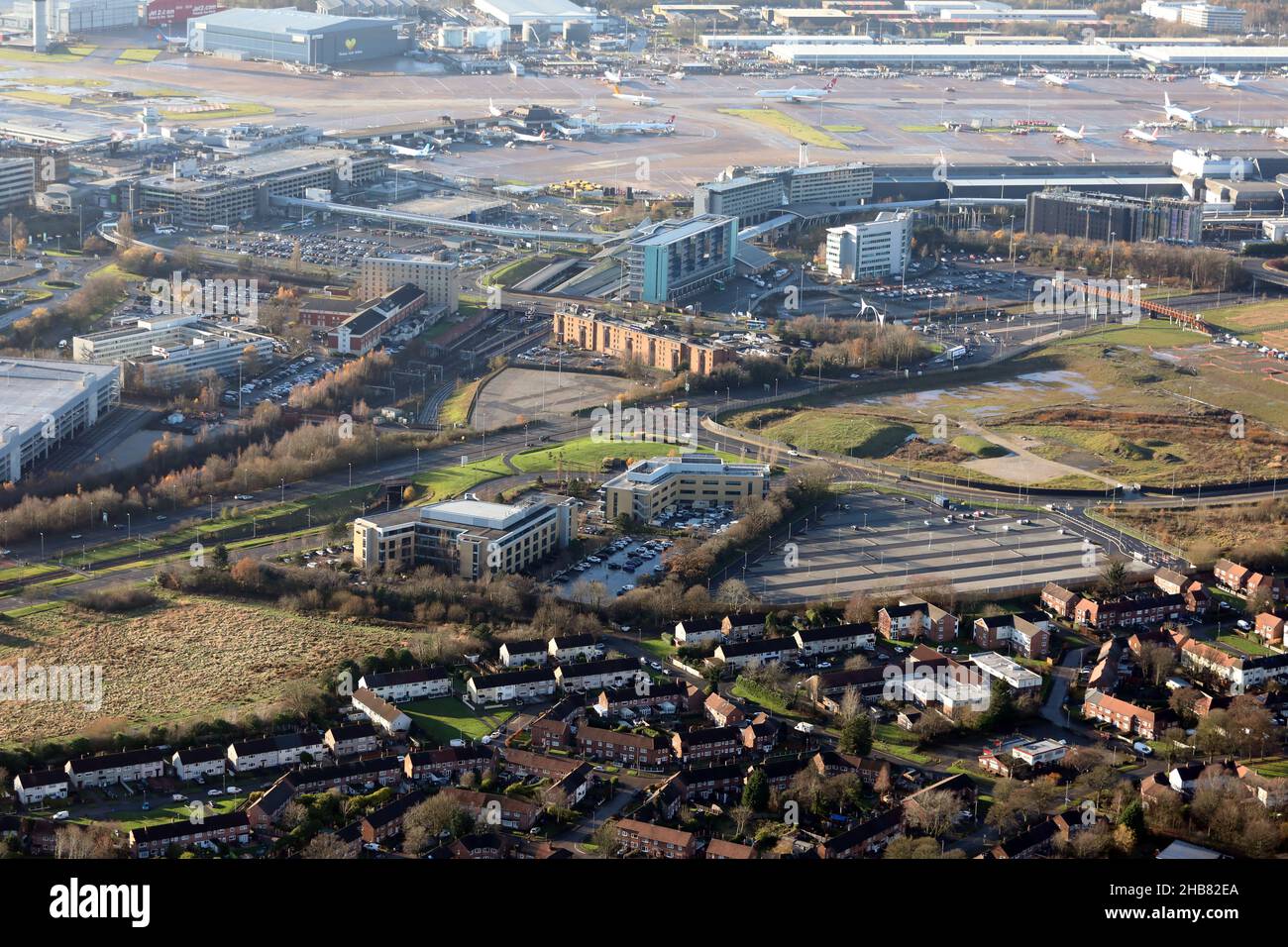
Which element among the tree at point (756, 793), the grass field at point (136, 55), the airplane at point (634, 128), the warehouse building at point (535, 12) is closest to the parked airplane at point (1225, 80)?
the airplane at point (634, 128)

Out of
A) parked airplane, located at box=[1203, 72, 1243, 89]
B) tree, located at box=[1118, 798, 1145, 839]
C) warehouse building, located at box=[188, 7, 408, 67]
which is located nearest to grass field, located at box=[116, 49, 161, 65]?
warehouse building, located at box=[188, 7, 408, 67]

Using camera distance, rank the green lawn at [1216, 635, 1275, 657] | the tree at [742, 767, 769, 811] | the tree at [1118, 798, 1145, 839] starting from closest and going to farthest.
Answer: the tree at [1118, 798, 1145, 839] → the tree at [742, 767, 769, 811] → the green lawn at [1216, 635, 1275, 657]

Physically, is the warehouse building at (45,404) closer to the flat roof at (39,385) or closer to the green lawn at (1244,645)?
the flat roof at (39,385)

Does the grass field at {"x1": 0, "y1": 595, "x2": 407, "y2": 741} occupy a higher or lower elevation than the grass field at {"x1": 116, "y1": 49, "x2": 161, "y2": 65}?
lower

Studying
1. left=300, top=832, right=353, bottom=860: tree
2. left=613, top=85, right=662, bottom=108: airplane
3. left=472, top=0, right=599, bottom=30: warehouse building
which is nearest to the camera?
left=300, top=832, right=353, bottom=860: tree

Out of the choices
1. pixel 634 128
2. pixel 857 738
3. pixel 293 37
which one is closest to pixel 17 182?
pixel 634 128

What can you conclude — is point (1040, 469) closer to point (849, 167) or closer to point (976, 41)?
point (849, 167)

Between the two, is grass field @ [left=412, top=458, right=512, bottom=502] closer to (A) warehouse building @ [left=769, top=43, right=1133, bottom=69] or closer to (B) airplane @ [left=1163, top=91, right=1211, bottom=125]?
(B) airplane @ [left=1163, top=91, right=1211, bottom=125]

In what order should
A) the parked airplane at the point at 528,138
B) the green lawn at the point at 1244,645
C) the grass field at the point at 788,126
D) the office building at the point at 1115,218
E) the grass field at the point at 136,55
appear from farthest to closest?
the grass field at the point at 136,55
the grass field at the point at 788,126
the parked airplane at the point at 528,138
the office building at the point at 1115,218
the green lawn at the point at 1244,645
